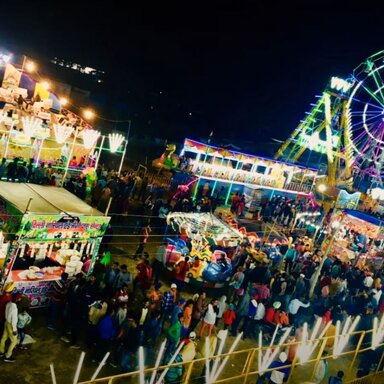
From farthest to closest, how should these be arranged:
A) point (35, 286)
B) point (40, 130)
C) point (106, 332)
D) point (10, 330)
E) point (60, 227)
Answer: point (40, 130) → point (60, 227) → point (35, 286) → point (106, 332) → point (10, 330)

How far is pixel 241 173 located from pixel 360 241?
834cm

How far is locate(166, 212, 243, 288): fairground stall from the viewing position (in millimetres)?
11820

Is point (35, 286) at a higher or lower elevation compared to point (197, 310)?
lower

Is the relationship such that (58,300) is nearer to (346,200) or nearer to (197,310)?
(197,310)

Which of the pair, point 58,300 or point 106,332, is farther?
point 58,300

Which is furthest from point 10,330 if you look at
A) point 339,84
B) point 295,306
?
point 339,84

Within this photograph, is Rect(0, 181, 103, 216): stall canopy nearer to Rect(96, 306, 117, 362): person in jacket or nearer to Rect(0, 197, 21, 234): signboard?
Rect(0, 197, 21, 234): signboard

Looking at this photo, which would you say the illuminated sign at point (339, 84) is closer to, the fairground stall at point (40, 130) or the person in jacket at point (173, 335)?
the fairground stall at point (40, 130)

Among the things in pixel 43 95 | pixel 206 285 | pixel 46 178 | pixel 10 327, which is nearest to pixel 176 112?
pixel 43 95

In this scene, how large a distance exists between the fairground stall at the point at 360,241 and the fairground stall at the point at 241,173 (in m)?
5.98

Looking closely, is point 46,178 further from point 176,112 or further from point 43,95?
point 176,112

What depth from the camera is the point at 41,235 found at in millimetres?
8539

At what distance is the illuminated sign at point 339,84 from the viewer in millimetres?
25188

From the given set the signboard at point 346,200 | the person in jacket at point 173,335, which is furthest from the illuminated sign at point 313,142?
the person in jacket at point 173,335
